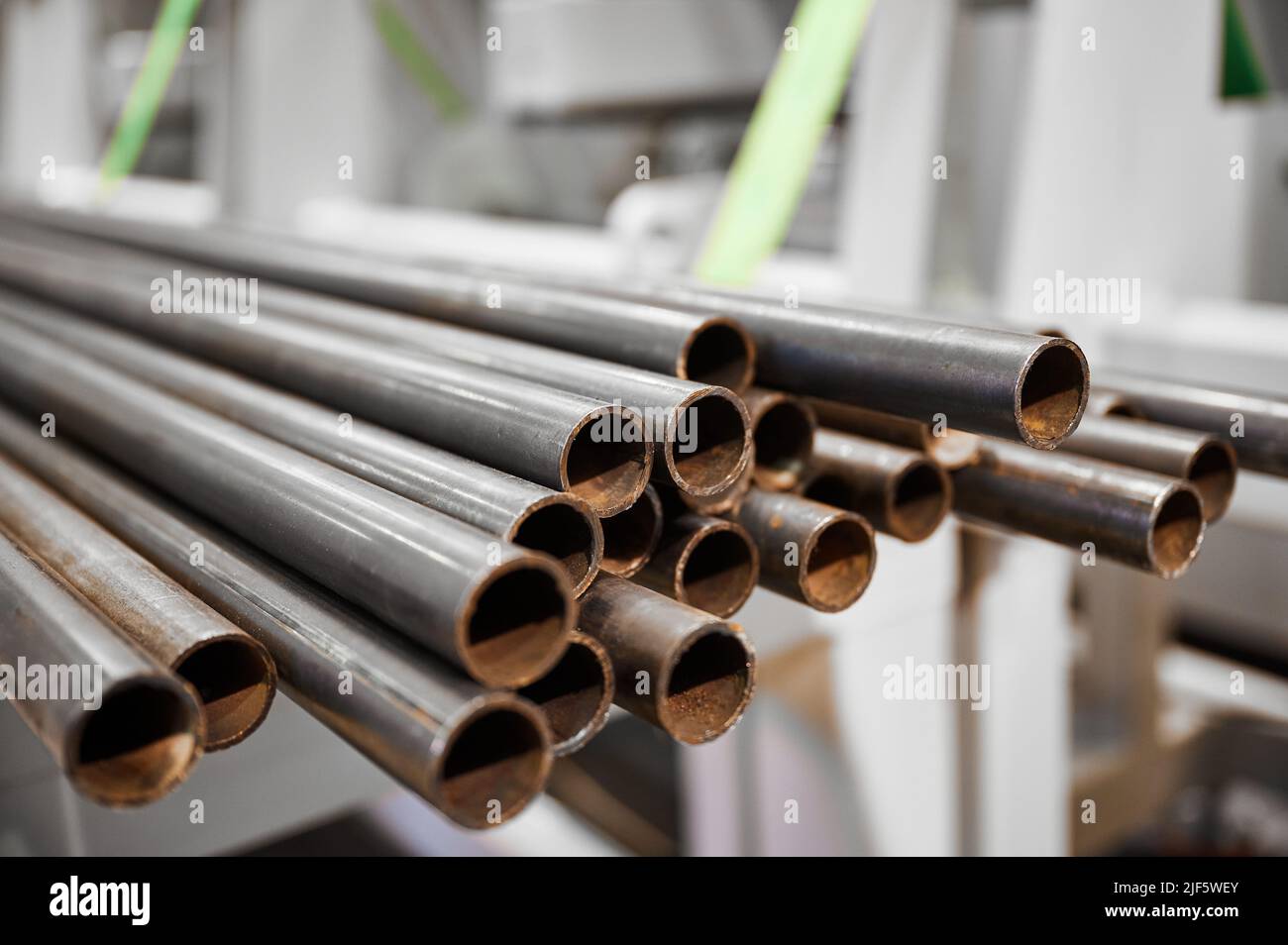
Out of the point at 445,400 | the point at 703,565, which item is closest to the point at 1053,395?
the point at 703,565

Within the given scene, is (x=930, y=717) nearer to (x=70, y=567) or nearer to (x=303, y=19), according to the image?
(x=70, y=567)

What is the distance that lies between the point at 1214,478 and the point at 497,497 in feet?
1.52

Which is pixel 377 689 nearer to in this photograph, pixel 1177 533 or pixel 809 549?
pixel 809 549

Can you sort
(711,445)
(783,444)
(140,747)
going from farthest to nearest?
(783,444) < (711,445) < (140,747)

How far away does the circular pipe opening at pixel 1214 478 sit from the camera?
68 cm

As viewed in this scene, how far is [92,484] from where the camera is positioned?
0.67 metres

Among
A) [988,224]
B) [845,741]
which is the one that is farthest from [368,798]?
[988,224]

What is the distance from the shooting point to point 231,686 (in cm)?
50

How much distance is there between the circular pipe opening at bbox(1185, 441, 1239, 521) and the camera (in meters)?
0.68

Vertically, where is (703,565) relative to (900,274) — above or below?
below

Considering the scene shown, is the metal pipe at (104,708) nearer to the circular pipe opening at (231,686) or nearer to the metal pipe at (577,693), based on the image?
the circular pipe opening at (231,686)

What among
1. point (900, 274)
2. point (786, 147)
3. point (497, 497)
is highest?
point (786, 147)

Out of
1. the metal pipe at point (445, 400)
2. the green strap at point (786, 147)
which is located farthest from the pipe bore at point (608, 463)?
the green strap at point (786, 147)
